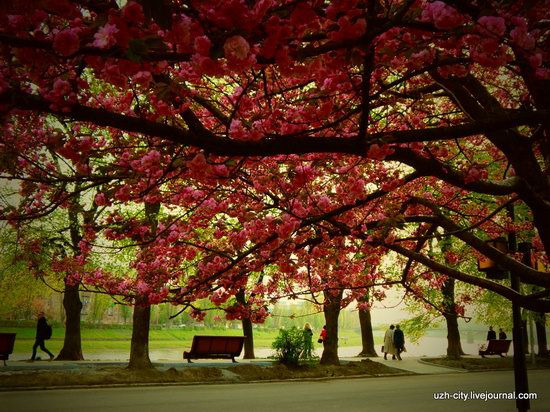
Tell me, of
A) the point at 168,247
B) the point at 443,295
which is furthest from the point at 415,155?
the point at 443,295

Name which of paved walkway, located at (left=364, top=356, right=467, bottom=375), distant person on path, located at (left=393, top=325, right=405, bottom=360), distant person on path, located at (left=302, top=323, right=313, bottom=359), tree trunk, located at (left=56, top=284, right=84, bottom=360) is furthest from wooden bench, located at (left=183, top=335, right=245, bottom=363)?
distant person on path, located at (left=393, top=325, right=405, bottom=360)

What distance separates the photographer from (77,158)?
4293 mm

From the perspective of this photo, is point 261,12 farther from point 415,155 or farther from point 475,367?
point 475,367

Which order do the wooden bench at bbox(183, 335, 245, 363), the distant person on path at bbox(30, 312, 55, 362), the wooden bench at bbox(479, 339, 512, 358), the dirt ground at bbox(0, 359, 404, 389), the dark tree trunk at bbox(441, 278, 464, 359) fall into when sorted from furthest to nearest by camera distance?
the wooden bench at bbox(479, 339, 512, 358)
the dark tree trunk at bbox(441, 278, 464, 359)
the distant person on path at bbox(30, 312, 55, 362)
the wooden bench at bbox(183, 335, 245, 363)
the dirt ground at bbox(0, 359, 404, 389)

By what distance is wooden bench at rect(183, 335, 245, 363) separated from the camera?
15.1 meters

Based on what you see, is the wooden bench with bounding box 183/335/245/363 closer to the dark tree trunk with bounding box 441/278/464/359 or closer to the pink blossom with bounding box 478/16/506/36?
the dark tree trunk with bounding box 441/278/464/359

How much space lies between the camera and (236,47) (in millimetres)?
2234

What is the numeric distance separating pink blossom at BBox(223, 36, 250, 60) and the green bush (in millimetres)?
14131

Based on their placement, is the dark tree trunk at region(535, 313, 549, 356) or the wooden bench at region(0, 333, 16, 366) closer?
the wooden bench at region(0, 333, 16, 366)

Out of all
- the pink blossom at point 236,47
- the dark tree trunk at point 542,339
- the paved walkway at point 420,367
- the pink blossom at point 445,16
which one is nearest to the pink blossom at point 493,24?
the pink blossom at point 445,16

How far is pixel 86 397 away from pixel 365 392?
6.59m

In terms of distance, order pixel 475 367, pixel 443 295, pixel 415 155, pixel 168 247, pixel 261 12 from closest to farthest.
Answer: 1. pixel 261 12
2. pixel 415 155
3. pixel 168 247
4. pixel 475 367
5. pixel 443 295

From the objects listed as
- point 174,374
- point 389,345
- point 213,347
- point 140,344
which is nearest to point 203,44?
point 174,374

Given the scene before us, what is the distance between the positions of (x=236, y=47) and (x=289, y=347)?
14361 millimetres
